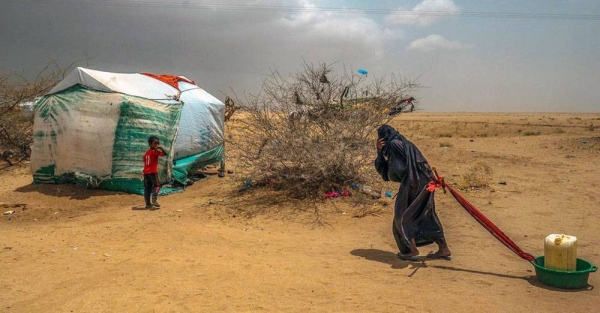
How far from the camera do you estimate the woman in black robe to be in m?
5.33

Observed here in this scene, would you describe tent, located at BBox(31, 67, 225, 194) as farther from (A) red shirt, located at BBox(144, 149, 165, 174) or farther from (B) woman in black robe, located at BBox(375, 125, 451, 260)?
(B) woman in black robe, located at BBox(375, 125, 451, 260)

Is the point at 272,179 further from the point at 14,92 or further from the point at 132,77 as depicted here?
the point at 14,92

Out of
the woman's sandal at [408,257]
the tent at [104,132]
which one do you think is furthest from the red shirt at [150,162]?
the woman's sandal at [408,257]

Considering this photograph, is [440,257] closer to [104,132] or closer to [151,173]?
[151,173]

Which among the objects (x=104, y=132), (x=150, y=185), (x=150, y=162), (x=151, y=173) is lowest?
(x=150, y=185)

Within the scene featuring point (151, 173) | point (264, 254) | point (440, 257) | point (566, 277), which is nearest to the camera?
point (566, 277)

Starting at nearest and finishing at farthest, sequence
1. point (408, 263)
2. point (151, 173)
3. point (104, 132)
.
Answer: point (408, 263), point (151, 173), point (104, 132)

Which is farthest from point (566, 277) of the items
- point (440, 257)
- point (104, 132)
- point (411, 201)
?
point (104, 132)

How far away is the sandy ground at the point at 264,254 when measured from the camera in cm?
419

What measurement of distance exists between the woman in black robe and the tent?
5.25 metres

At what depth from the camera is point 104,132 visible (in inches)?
356

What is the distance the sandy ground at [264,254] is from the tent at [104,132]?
0.37 meters

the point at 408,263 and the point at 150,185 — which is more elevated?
the point at 150,185

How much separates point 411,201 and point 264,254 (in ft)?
5.63
